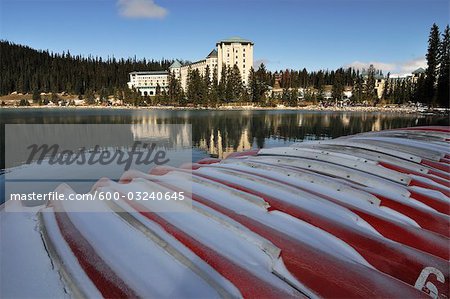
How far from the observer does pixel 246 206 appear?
4617 mm

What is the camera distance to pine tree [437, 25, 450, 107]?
71.9 m

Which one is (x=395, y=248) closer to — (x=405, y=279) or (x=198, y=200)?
(x=405, y=279)

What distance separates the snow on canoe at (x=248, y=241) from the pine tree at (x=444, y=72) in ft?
259

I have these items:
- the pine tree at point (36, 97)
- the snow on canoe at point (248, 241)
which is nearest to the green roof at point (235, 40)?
the pine tree at point (36, 97)

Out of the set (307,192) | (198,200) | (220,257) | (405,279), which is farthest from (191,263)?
(307,192)

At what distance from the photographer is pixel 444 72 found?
244ft

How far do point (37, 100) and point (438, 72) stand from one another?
6388 inches

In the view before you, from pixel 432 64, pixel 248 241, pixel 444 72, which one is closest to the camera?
pixel 248 241

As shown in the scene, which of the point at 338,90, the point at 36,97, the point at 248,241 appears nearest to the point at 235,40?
the point at 338,90

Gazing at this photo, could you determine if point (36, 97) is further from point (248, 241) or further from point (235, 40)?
point (248, 241)

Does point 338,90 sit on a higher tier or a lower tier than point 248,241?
higher

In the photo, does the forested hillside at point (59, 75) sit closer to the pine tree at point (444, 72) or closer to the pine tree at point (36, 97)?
the pine tree at point (36, 97)

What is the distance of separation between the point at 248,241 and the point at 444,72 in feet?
288

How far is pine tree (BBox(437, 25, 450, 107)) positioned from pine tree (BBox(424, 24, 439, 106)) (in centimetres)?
119
